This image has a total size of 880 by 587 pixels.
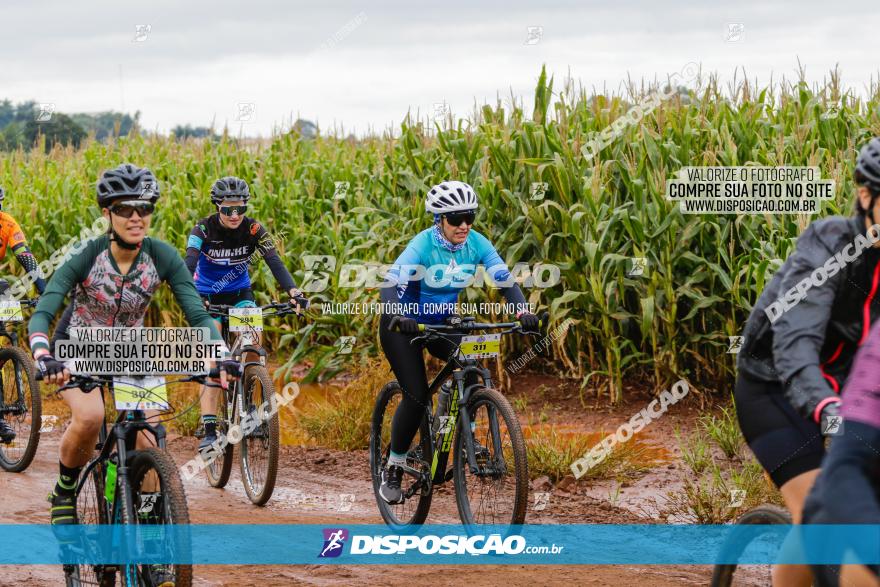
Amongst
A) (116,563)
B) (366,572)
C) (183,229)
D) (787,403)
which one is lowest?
(366,572)

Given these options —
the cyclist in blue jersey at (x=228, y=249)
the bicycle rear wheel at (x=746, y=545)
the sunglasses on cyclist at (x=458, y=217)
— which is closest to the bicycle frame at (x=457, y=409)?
the sunglasses on cyclist at (x=458, y=217)

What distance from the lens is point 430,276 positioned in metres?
7.71

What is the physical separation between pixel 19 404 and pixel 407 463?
466 cm

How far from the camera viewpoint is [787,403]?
13.7ft

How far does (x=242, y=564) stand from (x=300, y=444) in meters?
4.40

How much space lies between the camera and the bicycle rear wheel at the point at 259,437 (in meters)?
8.83

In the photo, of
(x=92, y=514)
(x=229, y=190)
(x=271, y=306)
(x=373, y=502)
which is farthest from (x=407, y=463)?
(x=229, y=190)

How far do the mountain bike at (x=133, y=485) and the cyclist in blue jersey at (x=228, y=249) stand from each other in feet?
12.7

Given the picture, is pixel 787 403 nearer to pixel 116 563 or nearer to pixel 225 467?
pixel 116 563

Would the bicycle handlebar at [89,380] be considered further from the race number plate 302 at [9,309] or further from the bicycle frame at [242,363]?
the race number plate 302 at [9,309]

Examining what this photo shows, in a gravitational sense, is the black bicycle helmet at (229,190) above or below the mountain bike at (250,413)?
above

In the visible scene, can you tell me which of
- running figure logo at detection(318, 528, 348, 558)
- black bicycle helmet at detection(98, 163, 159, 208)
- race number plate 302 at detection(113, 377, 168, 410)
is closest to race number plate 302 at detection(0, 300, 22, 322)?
running figure logo at detection(318, 528, 348, 558)

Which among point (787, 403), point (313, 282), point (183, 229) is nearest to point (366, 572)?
point (787, 403)

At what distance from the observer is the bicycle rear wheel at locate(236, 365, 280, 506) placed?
8.83 m
